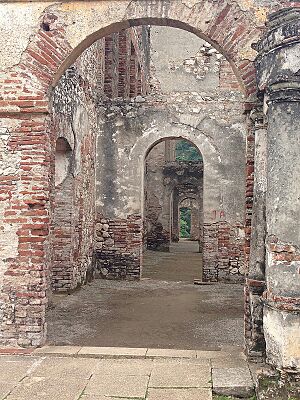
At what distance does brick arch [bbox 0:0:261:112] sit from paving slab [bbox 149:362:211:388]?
9.06 feet

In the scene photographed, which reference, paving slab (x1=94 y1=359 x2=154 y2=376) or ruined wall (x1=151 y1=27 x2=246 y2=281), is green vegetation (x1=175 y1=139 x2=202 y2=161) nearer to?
ruined wall (x1=151 y1=27 x2=246 y2=281)

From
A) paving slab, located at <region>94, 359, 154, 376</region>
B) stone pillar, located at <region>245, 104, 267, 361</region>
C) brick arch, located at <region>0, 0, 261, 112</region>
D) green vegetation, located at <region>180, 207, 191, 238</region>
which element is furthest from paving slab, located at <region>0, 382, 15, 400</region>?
green vegetation, located at <region>180, 207, 191, 238</region>

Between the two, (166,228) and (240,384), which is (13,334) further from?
(166,228)

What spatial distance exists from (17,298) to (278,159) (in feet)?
9.93

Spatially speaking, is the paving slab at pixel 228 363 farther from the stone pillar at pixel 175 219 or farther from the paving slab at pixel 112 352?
the stone pillar at pixel 175 219

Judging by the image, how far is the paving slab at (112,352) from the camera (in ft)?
15.7

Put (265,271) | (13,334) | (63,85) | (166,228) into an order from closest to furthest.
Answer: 1. (265,271)
2. (13,334)
3. (63,85)
4. (166,228)

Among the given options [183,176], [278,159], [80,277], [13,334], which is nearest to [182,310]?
[80,277]

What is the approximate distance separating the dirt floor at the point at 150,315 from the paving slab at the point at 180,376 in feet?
3.53

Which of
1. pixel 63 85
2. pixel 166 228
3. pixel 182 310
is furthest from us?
pixel 166 228

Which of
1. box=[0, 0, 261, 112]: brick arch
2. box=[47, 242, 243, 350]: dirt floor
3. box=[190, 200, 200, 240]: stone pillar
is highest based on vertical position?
box=[0, 0, 261, 112]: brick arch

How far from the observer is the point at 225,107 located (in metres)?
10.8

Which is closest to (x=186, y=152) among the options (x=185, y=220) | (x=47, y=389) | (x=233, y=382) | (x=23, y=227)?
(x=185, y=220)

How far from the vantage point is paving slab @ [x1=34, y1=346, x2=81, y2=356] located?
4.85 m
